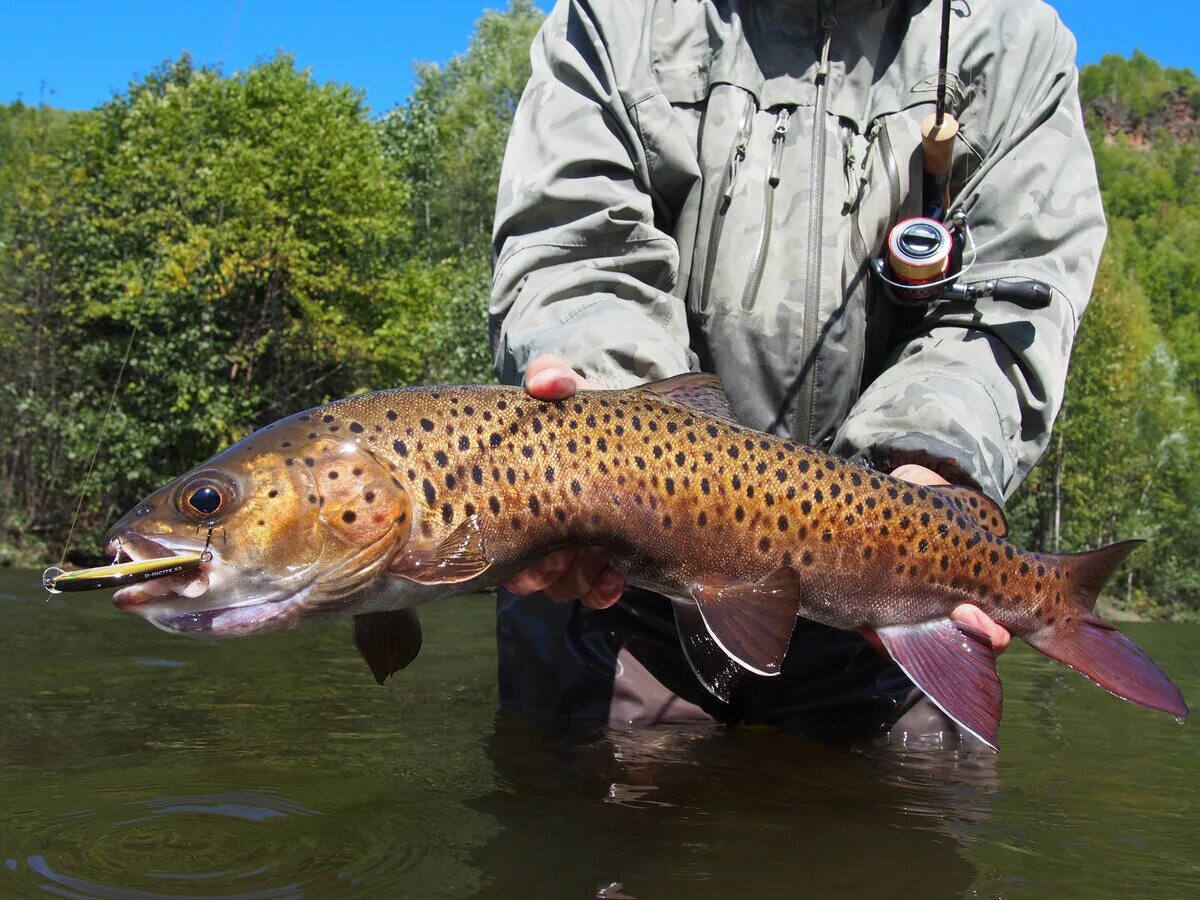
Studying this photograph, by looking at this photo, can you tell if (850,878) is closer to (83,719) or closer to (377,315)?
(83,719)

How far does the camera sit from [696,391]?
3148 millimetres

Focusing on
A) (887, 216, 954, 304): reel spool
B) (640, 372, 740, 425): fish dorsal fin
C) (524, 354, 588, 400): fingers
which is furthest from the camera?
(887, 216, 954, 304): reel spool

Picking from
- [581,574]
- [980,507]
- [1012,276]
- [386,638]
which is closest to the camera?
[386,638]

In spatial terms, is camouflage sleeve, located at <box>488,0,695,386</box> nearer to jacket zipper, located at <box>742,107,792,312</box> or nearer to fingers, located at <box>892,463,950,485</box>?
jacket zipper, located at <box>742,107,792,312</box>

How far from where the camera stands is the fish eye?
2514 mm

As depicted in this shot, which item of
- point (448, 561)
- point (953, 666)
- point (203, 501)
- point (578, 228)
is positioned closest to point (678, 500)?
point (448, 561)

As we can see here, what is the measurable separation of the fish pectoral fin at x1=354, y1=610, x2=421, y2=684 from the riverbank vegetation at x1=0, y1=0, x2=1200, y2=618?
23.5m

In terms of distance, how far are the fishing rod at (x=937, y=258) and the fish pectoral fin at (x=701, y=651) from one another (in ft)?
5.46

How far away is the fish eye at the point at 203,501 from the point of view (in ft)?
8.25

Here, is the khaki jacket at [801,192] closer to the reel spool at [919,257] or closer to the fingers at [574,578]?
the reel spool at [919,257]

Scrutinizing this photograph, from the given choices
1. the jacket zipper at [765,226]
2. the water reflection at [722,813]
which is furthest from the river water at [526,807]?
the jacket zipper at [765,226]

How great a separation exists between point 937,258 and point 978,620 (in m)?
1.43

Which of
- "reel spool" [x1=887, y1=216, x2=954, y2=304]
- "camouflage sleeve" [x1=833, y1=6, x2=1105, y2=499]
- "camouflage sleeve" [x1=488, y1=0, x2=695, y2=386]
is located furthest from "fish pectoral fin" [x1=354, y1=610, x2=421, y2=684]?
"reel spool" [x1=887, y1=216, x2=954, y2=304]

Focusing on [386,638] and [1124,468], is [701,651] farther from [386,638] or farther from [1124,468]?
[1124,468]
